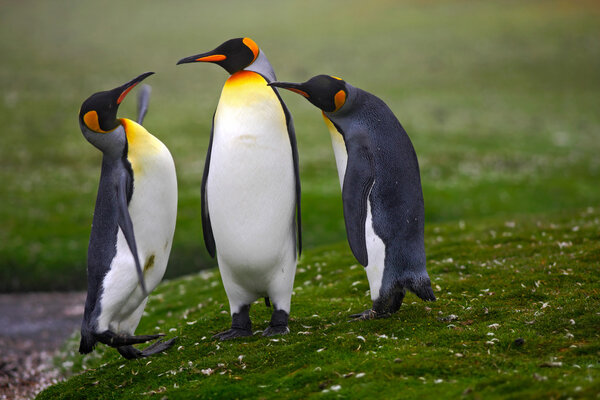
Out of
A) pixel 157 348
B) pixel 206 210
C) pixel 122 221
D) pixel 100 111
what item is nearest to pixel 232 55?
pixel 100 111

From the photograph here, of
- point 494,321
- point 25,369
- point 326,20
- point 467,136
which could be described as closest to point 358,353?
point 494,321

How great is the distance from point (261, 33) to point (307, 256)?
167 feet

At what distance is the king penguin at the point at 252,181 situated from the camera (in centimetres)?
627

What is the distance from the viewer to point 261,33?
60.3 metres

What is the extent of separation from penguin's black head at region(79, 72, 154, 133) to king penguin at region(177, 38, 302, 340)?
0.86m

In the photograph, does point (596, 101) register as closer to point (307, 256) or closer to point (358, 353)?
point (307, 256)

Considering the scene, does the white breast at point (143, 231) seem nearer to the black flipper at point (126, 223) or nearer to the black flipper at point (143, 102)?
the black flipper at point (126, 223)

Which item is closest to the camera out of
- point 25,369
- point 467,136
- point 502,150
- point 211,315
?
point 211,315

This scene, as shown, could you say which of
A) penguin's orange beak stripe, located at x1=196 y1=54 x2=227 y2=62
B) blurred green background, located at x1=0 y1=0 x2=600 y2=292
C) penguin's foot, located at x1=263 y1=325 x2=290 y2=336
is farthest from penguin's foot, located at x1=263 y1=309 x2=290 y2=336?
blurred green background, located at x1=0 y1=0 x2=600 y2=292

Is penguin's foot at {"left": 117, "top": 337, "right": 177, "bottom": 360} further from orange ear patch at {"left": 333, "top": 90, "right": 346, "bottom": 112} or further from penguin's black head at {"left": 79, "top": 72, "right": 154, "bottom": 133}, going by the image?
orange ear patch at {"left": 333, "top": 90, "right": 346, "bottom": 112}

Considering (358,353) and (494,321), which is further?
(494,321)

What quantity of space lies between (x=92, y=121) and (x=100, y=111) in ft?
0.44

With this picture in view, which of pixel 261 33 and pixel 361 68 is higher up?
pixel 261 33

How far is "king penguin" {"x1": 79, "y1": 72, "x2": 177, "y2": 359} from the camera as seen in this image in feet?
19.8
